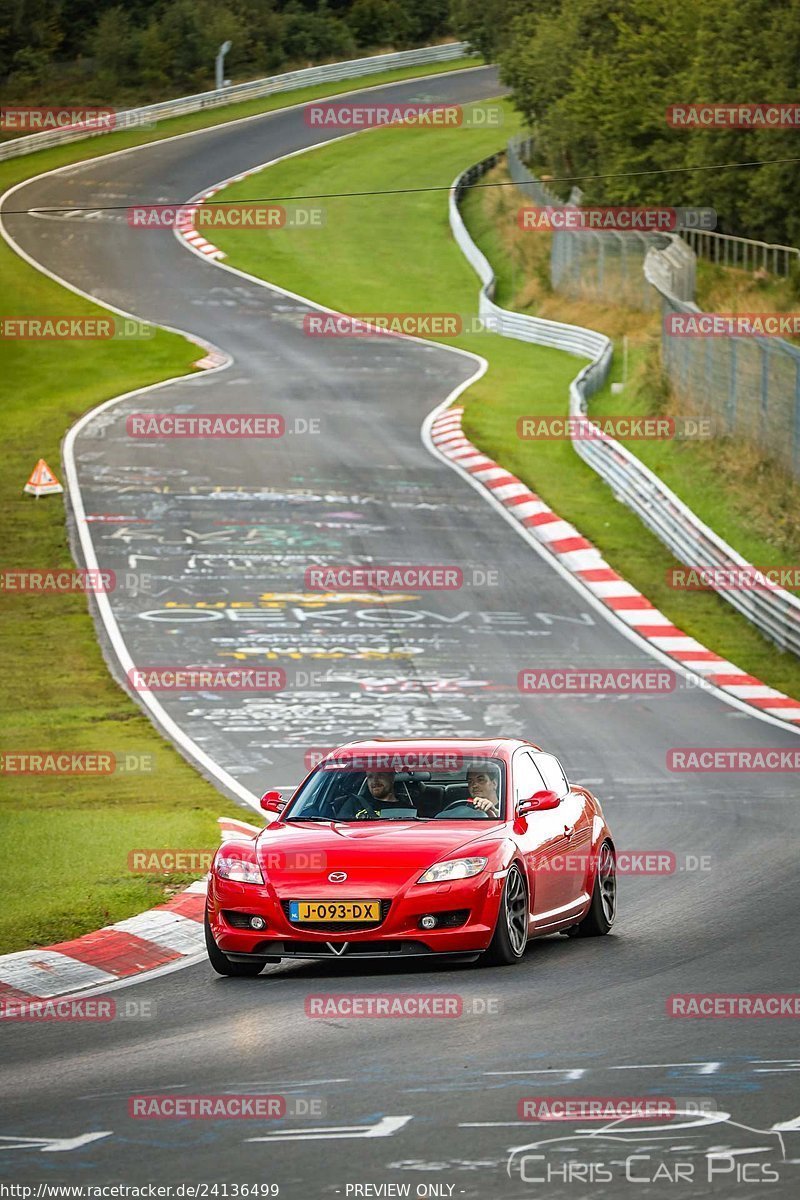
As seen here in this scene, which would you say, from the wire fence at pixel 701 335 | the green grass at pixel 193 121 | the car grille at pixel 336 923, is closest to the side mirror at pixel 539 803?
the car grille at pixel 336 923

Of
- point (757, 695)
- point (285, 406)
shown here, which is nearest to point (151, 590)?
point (757, 695)

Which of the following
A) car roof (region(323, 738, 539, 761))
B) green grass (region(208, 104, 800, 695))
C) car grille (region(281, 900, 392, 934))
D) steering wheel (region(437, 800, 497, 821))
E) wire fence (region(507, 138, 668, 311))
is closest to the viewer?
car grille (region(281, 900, 392, 934))

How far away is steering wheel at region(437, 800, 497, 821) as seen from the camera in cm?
1151

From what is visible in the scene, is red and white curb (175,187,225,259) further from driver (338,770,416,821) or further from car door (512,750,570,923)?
driver (338,770,416,821)

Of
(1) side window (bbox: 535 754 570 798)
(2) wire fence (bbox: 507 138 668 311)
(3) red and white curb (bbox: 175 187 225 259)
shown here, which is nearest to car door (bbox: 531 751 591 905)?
(1) side window (bbox: 535 754 570 798)

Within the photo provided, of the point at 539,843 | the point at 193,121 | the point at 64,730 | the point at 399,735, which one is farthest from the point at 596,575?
the point at 193,121

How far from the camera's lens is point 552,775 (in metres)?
12.6

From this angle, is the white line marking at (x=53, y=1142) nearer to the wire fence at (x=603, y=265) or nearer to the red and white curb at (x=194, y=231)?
the wire fence at (x=603, y=265)

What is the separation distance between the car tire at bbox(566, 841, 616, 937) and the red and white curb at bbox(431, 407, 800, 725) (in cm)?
966

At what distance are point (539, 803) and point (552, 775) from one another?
1.22 meters

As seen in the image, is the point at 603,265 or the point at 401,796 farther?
the point at 603,265

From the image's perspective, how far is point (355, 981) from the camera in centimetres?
1055

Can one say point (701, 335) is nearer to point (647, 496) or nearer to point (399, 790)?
point (647, 496)

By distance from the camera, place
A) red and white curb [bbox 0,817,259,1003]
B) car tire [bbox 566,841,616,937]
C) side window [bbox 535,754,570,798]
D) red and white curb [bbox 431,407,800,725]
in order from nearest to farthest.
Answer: red and white curb [bbox 0,817,259,1003]
car tire [bbox 566,841,616,937]
side window [bbox 535,754,570,798]
red and white curb [bbox 431,407,800,725]
